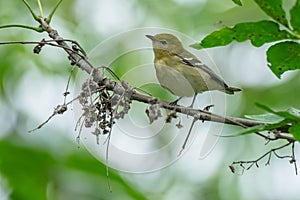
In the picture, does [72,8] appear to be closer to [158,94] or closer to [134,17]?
[134,17]

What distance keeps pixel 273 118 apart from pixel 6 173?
1470 mm

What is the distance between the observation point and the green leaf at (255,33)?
99 cm

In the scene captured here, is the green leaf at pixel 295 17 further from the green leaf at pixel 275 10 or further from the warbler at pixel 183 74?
the warbler at pixel 183 74

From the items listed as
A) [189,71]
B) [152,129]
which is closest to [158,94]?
[189,71]

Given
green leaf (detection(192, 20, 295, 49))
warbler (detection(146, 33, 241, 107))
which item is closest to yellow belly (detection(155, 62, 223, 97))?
warbler (detection(146, 33, 241, 107))

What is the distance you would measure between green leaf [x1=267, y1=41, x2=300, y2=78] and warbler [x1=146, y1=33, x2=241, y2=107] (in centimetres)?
53

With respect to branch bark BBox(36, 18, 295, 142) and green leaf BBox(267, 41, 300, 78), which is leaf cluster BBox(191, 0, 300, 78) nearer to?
green leaf BBox(267, 41, 300, 78)

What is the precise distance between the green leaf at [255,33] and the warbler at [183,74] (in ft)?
1.72

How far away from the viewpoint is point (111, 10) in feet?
16.0

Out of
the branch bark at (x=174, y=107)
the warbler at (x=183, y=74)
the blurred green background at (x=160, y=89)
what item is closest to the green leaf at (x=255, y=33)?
the branch bark at (x=174, y=107)

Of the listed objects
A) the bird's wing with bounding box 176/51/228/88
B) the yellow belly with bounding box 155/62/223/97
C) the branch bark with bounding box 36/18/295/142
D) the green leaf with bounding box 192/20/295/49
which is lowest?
the branch bark with bounding box 36/18/295/142

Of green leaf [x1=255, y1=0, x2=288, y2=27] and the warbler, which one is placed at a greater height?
the warbler

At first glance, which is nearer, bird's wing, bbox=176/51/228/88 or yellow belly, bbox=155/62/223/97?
yellow belly, bbox=155/62/223/97

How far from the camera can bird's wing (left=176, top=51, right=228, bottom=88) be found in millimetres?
1766
